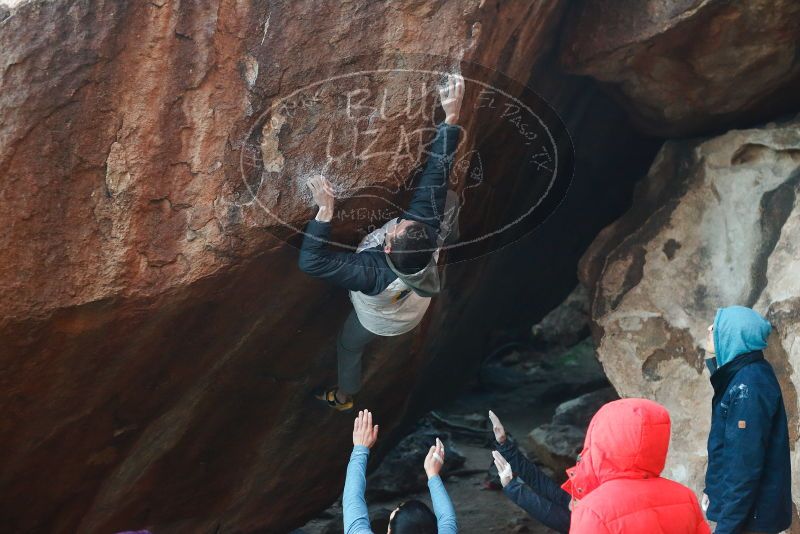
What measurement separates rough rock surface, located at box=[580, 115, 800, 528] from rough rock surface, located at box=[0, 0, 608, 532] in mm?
1179

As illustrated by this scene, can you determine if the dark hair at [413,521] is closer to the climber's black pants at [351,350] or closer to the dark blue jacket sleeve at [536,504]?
the dark blue jacket sleeve at [536,504]

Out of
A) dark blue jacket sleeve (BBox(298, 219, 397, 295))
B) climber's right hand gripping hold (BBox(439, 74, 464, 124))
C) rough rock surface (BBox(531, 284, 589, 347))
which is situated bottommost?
rough rock surface (BBox(531, 284, 589, 347))

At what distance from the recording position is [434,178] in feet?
12.1

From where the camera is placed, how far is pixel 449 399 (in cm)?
742

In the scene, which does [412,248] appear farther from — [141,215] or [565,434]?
[565,434]

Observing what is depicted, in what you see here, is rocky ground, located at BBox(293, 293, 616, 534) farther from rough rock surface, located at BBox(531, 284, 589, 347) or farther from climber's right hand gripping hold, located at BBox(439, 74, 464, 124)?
climber's right hand gripping hold, located at BBox(439, 74, 464, 124)

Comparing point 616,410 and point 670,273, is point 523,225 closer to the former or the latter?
point 670,273

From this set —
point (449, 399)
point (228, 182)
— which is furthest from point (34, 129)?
point (449, 399)

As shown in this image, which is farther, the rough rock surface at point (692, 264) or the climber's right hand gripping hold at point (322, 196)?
the rough rock surface at point (692, 264)

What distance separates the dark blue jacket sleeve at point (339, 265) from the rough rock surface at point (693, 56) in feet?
5.35

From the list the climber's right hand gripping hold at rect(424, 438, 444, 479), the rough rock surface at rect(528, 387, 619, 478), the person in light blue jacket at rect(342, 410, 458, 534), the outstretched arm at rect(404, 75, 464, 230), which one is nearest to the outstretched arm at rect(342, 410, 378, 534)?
the person in light blue jacket at rect(342, 410, 458, 534)

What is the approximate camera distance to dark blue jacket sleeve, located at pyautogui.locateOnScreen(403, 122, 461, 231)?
363 cm

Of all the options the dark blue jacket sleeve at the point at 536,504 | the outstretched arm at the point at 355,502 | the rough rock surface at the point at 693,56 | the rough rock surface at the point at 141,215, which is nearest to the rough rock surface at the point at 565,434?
the rough rock surface at the point at 693,56

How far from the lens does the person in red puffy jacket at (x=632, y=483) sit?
2.43 meters
